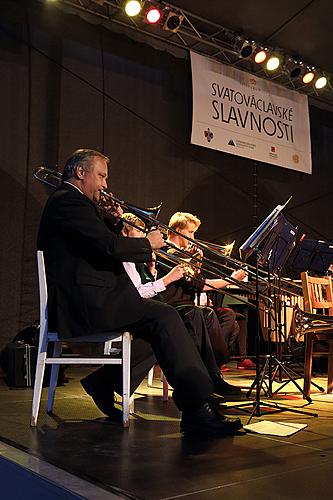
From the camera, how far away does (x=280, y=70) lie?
22.8 feet

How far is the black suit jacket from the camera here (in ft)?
8.34

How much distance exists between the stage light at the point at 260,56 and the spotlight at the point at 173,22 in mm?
1062

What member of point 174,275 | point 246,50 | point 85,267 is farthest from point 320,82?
point 85,267

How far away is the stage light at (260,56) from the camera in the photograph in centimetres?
651

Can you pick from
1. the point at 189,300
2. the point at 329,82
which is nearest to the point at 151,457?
the point at 189,300

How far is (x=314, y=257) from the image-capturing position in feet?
18.8

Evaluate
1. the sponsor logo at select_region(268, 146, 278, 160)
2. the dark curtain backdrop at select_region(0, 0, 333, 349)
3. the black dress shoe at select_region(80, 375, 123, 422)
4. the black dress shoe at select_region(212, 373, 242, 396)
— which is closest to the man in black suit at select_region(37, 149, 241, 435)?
the black dress shoe at select_region(80, 375, 123, 422)

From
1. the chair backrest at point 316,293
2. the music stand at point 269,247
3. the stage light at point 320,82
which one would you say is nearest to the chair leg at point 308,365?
the chair backrest at point 316,293

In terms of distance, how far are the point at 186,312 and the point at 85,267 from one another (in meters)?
1.06

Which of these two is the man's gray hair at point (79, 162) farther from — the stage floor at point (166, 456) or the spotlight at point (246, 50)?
the spotlight at point (246, 50)

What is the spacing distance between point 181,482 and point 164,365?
0.79 meters

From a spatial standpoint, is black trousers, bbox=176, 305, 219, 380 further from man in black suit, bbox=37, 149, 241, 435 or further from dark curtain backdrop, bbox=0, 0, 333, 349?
dark curtain backdrop, bbox=0, 0, 333, 349

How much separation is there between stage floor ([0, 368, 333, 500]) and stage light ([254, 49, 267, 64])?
466cm

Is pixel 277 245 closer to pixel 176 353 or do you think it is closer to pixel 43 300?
pixel 176 353
